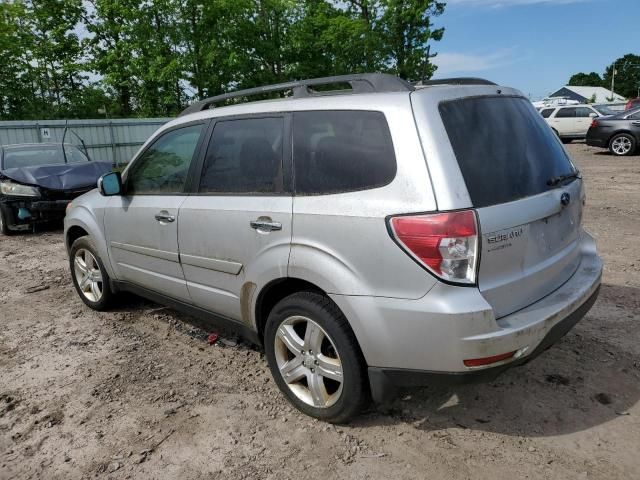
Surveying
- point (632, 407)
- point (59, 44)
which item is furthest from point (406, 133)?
point (59, 44)

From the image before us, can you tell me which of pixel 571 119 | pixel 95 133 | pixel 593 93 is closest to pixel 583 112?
pixel 571 119

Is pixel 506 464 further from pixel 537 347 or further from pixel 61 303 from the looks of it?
pixel 61 303

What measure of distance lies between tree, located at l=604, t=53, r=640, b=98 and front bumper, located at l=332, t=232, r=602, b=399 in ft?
443

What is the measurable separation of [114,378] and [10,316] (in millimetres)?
2038

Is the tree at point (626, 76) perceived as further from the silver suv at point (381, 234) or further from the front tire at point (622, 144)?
the silver suv at point (381, 234)

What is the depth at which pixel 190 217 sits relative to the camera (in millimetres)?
3361

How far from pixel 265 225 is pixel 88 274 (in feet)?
8.83

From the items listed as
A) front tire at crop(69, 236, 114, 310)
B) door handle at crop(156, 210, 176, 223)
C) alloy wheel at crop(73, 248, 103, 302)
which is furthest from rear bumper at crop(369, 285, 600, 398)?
alloy wheel at crop(73, 248, 103, 302)

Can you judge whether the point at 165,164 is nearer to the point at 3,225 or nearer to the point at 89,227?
the point at 89,227

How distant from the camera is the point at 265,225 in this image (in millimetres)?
2859

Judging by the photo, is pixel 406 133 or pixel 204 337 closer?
pixel 406 133

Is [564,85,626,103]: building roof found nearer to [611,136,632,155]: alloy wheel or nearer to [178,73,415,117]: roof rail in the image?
[611,136,632,155]: alloy wheel

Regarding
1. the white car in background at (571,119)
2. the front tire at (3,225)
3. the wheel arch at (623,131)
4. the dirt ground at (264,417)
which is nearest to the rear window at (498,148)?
the dirt ground at (264,417)

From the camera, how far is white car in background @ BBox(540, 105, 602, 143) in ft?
69.5
